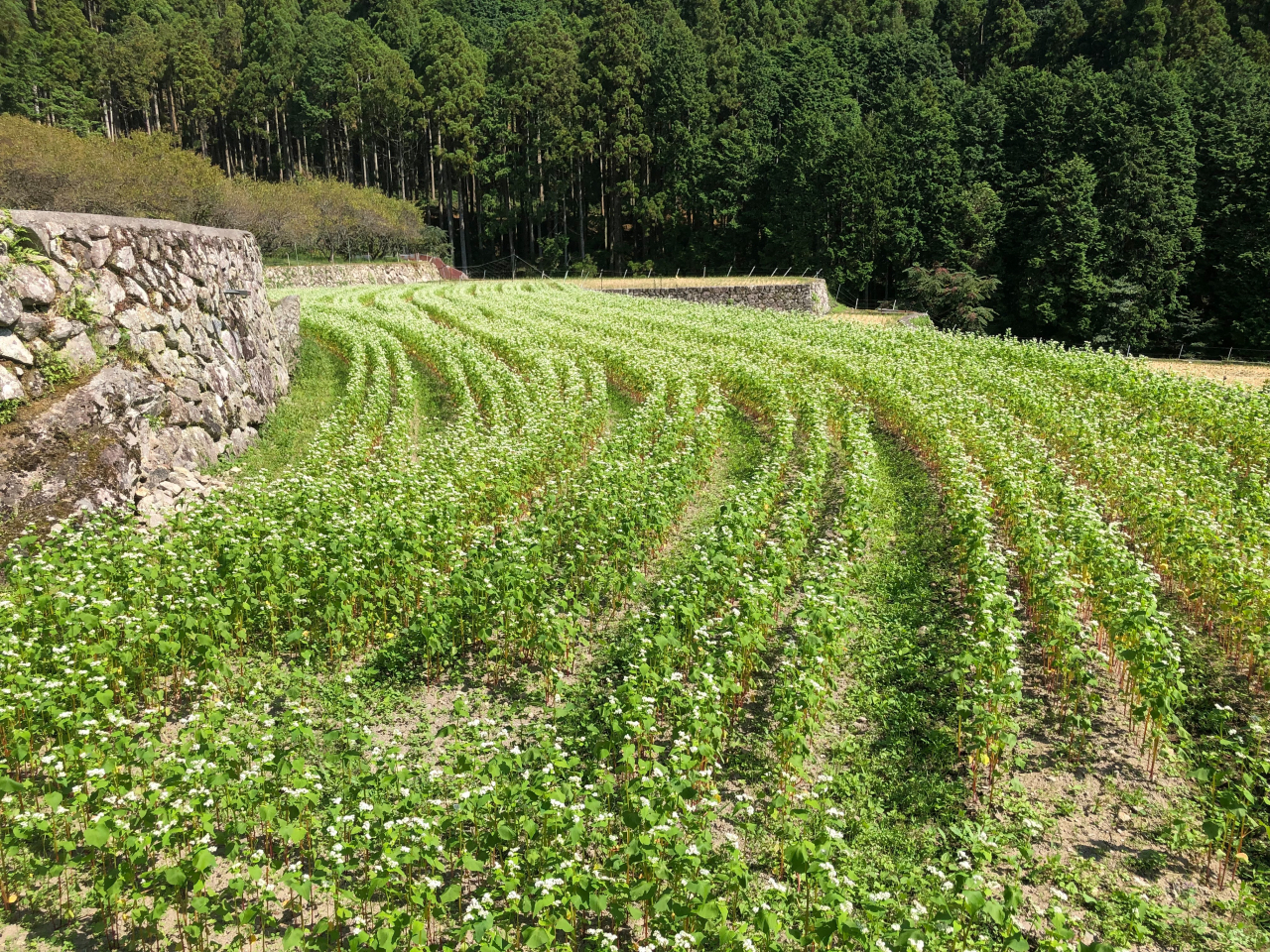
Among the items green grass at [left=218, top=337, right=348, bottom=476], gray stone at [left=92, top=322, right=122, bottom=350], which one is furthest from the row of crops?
gray stone at [left=92, top=322, right=122, bottom=350]

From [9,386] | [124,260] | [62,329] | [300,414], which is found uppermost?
[124,260]

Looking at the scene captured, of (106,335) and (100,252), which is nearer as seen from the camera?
(106,335)

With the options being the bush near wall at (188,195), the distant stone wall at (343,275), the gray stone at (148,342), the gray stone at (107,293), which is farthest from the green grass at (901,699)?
the distant stone wall at (343,275)

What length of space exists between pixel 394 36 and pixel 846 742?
9451cm

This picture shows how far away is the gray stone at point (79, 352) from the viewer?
12.7 meters

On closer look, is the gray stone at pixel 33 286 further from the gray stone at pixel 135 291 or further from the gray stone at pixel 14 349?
the gray stone at pixel 135 291

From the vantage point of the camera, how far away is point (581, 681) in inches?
335

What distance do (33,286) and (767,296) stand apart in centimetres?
3913

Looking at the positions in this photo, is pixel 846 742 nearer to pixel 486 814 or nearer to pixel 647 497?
pixel 486 814

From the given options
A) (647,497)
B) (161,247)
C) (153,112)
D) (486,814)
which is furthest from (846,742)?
(153,112)

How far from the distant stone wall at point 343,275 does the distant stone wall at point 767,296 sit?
19.3 meters

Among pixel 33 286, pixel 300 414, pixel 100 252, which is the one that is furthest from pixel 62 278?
pixel 300 414

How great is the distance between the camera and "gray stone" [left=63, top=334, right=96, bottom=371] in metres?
12.7

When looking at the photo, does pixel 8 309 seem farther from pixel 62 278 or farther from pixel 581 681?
pixel 581 681
